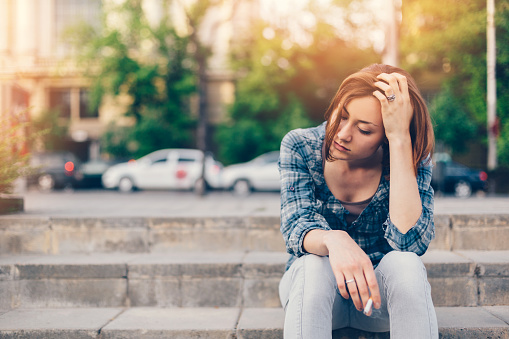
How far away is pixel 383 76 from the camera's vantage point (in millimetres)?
1935

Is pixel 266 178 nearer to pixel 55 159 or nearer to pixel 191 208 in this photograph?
pixel 55 159

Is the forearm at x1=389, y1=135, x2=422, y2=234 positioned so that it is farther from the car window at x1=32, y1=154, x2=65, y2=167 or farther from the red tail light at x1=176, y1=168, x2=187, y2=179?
the car window at x1=32, y1=154, x2=65, y2=167

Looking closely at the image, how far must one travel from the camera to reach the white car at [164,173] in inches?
618

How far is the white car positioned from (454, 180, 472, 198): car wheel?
8.24 meters

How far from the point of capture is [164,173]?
52.3 ft

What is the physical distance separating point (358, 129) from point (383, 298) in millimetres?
744

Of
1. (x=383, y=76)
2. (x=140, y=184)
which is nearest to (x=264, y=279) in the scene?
(x=383, y=76)

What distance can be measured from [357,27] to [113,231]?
1787 cm

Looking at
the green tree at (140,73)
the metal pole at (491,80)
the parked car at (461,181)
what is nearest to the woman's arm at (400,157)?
the metal pole at (491,80)

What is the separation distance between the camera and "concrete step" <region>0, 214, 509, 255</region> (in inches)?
134

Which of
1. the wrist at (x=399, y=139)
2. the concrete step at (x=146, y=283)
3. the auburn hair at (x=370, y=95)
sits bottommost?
the concrete step at (x=146, y=283)

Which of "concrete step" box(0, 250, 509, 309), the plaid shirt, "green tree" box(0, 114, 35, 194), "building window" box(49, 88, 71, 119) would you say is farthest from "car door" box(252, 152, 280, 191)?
"building window" box(49, 88, 71, 119)

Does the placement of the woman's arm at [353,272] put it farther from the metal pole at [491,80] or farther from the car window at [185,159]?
the car window at [185,159]

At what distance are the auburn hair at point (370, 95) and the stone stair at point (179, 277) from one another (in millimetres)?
929
